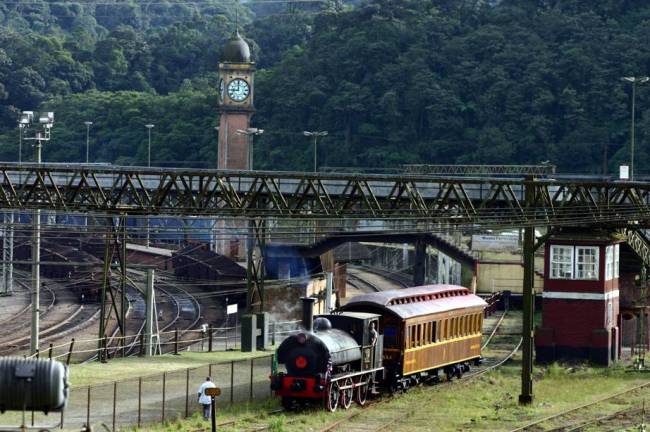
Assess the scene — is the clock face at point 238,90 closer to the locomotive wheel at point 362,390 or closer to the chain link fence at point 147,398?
the chain link fence at point 147,398

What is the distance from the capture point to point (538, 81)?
131750 mm

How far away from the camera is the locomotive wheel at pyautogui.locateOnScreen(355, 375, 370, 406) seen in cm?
4116

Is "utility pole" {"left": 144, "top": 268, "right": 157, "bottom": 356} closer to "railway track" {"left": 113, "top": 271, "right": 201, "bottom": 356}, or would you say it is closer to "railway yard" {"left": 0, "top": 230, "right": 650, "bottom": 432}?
"railway yard" {"left": 0, "top": 230, "right": 650, "bottom": 432}

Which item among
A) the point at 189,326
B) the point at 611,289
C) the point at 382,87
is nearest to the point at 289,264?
the point at 189,326

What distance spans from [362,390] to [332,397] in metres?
2.44

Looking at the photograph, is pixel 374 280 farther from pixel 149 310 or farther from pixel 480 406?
pixel 480 406

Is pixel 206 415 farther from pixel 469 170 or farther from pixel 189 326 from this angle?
pixel 469 170

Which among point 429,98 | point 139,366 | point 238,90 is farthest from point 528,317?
point 429,98

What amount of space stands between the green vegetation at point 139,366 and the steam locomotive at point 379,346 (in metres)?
8.20

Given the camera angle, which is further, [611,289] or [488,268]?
[488,268]

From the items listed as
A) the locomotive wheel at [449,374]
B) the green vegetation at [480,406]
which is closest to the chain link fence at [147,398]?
the green vegetation at [480,406]

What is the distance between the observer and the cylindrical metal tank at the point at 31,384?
79.0 feet

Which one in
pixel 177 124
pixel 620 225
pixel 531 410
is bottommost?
pixel 531 410

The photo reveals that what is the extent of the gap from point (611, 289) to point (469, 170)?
54.5 meters
